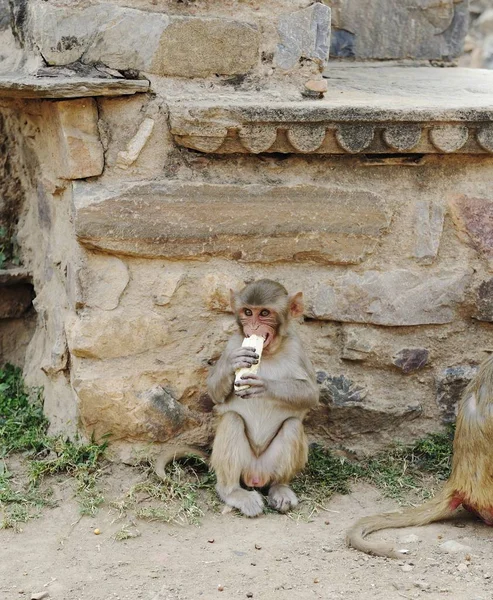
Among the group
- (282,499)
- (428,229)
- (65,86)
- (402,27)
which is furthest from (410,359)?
(402,27)

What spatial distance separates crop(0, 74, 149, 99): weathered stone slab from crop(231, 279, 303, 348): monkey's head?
1.10 m

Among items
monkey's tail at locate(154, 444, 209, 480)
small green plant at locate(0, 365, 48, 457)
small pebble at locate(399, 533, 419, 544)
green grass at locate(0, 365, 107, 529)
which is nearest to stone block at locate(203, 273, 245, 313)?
monkey's tail at locate(154, 444, 209, 480)

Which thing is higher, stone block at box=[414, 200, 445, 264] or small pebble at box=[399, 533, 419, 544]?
stone block at box=[414, 200, 445, 264]

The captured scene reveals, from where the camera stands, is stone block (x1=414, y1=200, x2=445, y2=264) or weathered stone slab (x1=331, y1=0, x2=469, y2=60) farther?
weathered stone slab (x1=331, y1=0, x2=469, y2=60)

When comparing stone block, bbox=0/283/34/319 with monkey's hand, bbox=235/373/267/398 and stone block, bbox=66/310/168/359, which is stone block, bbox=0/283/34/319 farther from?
monkey's hand, bbox=235/373/267/398

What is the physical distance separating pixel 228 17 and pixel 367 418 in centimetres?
215

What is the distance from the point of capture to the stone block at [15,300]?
605cm

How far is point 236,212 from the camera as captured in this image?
4938mm

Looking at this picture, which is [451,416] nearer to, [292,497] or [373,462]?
[373,462]

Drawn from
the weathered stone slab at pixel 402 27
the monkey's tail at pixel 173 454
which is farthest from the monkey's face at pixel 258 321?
the weathered stone slab at pixel 402 27

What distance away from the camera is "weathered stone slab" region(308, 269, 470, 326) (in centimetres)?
513

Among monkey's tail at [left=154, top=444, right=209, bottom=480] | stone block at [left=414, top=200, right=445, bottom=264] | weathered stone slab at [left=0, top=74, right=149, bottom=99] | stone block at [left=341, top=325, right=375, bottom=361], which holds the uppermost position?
weathered stone slab at [left=0, top=74, right=149, bottom=99]

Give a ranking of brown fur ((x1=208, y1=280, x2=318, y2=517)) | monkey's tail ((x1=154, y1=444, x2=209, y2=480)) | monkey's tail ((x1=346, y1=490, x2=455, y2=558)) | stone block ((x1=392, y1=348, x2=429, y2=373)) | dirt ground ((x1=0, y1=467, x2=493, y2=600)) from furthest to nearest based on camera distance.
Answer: stone block ((x1=392, y1=348, x2=429, y2=373))
monkey's tail ((x1=154, y1=444, x2=209, y2=480))
brown fur ((x1=208, y1=280, x2=318, y2=517))
monkey's tail ((x1=346, y1=490, x2=455, y2=558))
dirt ground ((x1=0, y1=467, x2=493, y2=600))

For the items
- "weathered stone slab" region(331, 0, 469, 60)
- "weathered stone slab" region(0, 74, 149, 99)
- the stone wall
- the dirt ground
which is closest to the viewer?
the dirt ground
